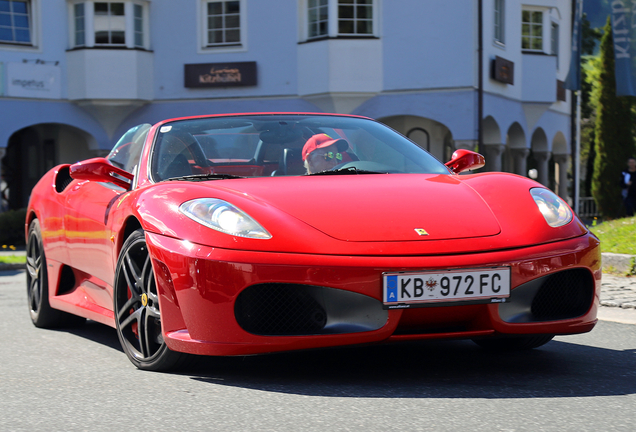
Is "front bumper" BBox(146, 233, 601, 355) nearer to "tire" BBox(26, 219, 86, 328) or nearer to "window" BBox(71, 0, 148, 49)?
"tire" BBox(26, 219, 86, 328)

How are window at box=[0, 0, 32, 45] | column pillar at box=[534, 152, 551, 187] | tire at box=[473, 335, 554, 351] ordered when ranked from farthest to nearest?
column pillar at box=[534, 152, 551, 187]
window at box=[0, 0, 32, 45]
tire at box=[473, 335, 554, 351]

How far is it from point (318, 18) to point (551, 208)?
1892cm

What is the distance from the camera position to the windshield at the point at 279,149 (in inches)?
188

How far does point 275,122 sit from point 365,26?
17553mm

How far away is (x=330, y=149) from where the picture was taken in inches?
195

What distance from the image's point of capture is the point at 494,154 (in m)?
25.1

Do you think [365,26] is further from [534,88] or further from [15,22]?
[15,22]

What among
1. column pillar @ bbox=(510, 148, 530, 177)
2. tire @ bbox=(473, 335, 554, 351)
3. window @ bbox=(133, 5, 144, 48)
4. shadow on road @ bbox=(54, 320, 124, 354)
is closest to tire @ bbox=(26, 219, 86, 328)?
shadow on road @ bbox=(54, 320, 124, 354)

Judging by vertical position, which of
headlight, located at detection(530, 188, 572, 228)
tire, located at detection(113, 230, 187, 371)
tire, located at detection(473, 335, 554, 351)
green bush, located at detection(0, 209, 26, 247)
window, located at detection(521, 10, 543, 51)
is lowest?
green bush, located at detection(0, 209, 26, 247)

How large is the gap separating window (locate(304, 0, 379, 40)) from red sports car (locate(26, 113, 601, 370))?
17620 mm

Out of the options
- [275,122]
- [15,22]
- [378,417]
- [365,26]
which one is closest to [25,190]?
[15,22]

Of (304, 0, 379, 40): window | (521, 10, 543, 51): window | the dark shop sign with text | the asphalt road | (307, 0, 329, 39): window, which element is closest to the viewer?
the asphalt road

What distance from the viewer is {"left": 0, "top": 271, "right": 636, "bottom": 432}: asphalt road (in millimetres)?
3161

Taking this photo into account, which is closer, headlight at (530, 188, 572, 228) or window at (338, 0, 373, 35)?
headlight at (530, 188, 572, 228)
